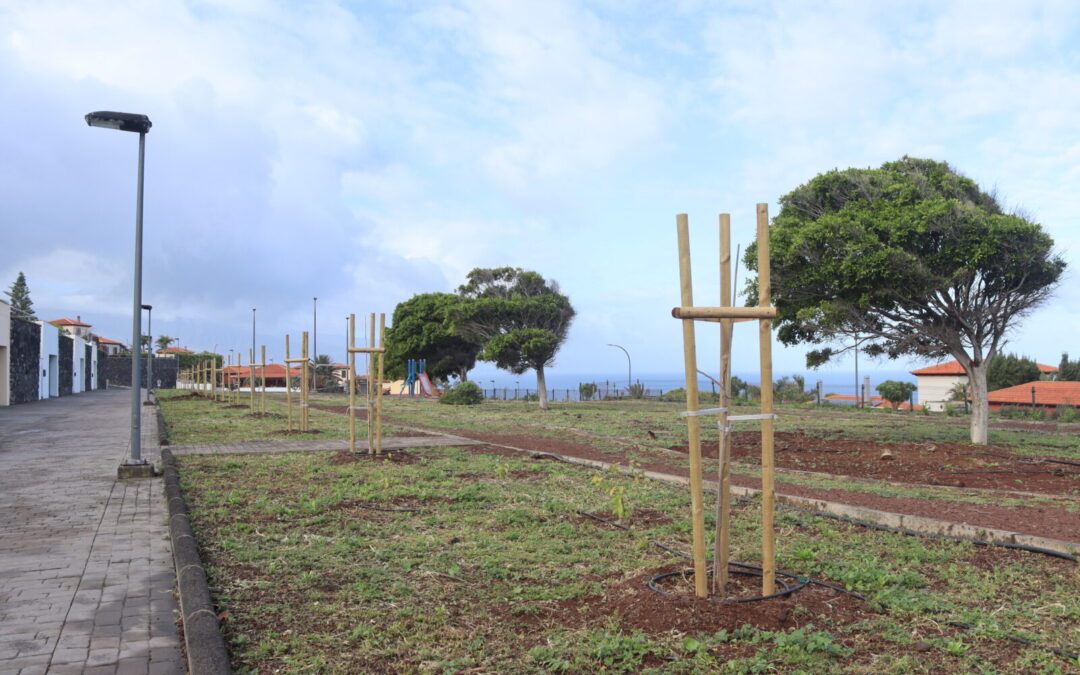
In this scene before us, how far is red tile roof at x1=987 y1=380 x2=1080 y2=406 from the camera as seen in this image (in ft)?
103

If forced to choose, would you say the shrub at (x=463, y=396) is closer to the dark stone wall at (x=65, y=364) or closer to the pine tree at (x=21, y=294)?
the dark stone wall at (x=65, y=364)

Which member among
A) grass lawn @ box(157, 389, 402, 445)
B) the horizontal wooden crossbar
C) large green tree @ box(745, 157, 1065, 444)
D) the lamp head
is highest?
the lamp head

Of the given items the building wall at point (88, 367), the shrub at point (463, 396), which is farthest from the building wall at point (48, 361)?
the shrub at point (463, 396)

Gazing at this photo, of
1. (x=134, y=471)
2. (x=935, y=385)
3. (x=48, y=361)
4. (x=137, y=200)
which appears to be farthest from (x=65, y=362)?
(x=935, y=385)

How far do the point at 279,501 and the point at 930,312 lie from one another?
40.3 ft

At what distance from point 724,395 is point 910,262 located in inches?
406

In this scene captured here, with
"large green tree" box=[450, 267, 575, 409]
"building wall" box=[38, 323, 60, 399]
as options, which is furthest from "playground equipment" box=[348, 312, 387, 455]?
"building wall" box=[38, 323, 60, 399]

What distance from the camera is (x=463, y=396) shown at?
3372cm

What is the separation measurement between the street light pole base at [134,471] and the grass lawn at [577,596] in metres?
A: 3.09

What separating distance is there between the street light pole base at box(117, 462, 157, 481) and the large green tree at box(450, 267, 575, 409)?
67.7 feet

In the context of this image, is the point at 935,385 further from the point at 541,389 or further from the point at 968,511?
the point at 968,511

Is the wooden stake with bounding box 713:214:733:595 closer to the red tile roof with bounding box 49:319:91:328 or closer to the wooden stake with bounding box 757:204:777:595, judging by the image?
the wooden stake with bounding box 757:204:777:595

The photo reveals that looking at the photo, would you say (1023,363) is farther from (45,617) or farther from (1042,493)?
(45,617)

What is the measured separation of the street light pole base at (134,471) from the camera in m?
10.1
